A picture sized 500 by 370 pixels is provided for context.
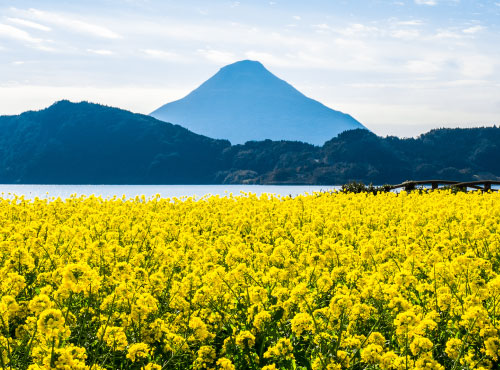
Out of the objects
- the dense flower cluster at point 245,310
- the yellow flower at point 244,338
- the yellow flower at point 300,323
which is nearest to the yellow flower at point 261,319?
the dense flower cluster at point 245,310

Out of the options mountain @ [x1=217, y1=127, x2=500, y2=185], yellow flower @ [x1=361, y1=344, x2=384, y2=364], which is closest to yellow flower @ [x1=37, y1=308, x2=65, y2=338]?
yellow flower @ [x1=361, y1=344, x2=384, y2=364]

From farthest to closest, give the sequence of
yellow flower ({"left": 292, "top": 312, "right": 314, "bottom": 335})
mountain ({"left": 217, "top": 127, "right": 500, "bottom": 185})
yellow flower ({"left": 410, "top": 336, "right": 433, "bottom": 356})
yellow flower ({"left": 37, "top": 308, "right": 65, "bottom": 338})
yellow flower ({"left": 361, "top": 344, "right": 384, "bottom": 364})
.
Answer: mountain ({"left": 217, "top": 127, "right": 500, "bottom": 185}), yellow flower ({"left": 292, "top": 312, "right": 314, "bottom": 335}), yellow flower ({"left": 361, "top": 344, "right": 384, "bottom": 364}), yellow flower ({"left": 410, "top": 336, "right": 433, "bottom": 356}), yellow flower ({"left": 37, "top": 308, "right": 65, "bottom": 338})

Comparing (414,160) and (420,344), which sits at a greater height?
(414,160)

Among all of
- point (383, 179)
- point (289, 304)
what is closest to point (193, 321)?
point (289, 304)

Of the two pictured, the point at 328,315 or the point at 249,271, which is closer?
the point at 328,315

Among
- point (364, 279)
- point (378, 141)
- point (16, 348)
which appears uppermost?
point (378, 141)

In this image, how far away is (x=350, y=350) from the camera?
4.73 metres

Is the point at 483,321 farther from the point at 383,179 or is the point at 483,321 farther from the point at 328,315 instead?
the point at 383,179

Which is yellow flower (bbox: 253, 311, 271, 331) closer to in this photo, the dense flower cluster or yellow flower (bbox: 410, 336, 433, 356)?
the dense flower cluster

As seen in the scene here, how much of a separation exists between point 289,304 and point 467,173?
7594 inches

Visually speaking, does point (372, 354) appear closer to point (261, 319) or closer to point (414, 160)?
point (261, 319)

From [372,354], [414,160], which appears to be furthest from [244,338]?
[414,160]

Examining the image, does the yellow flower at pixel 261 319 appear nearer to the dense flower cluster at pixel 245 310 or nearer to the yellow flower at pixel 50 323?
the dense flower cluster at pixel 245 310

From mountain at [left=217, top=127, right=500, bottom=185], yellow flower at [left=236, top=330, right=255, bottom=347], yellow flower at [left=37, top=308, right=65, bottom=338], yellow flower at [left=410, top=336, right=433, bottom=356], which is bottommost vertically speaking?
Answer: yellow flower at [left=236, top=330, right=255, bottom=347]
